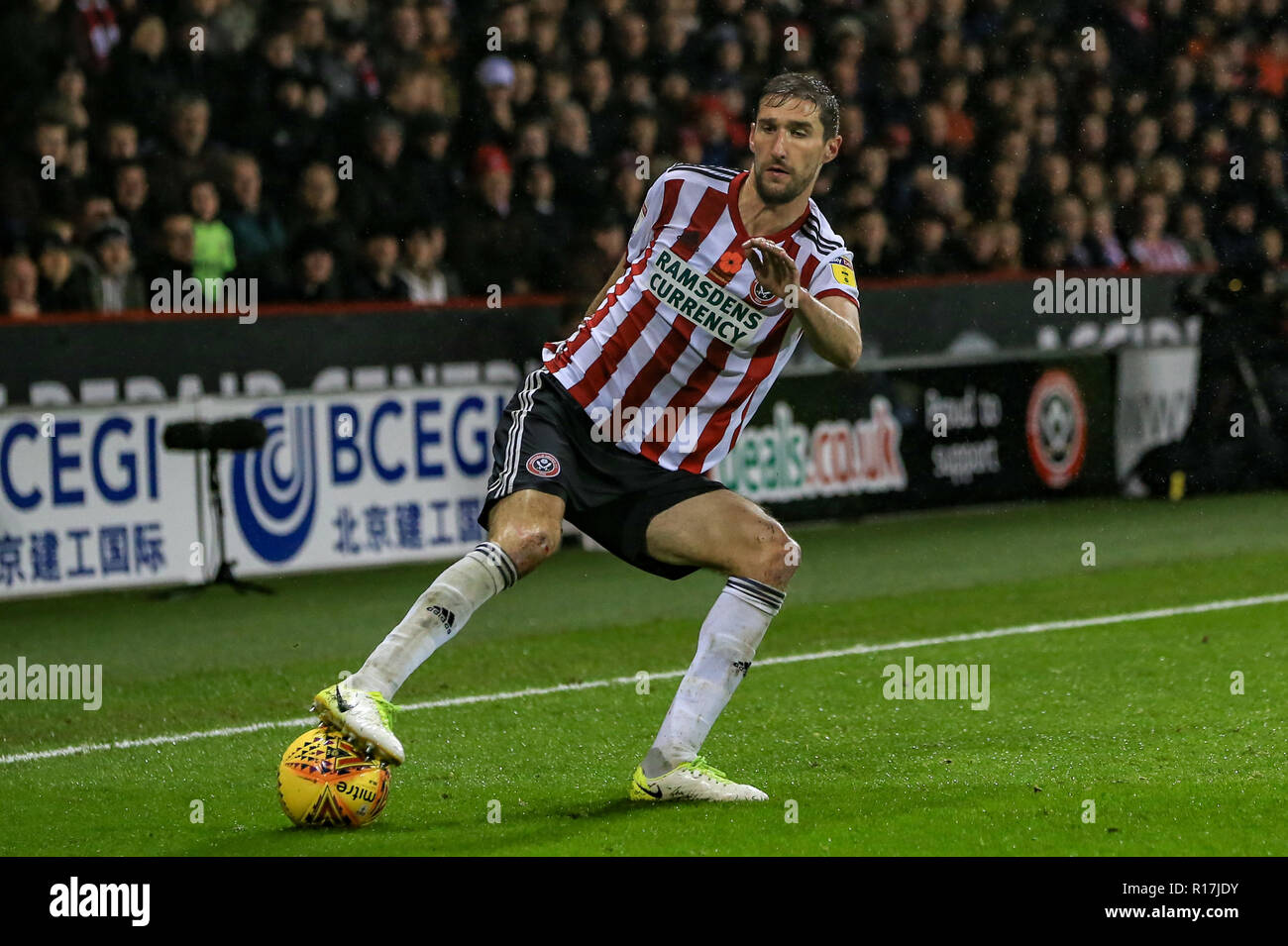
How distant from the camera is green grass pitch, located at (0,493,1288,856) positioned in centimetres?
518

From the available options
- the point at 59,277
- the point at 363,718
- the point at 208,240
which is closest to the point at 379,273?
the point at 208,240

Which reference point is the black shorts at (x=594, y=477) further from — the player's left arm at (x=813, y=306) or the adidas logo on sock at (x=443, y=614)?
the player's left arm at (x=813, y=306)

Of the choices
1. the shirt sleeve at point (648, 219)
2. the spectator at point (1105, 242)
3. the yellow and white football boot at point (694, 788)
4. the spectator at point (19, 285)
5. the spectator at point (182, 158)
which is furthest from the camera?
the spectator at point (1105, 242)

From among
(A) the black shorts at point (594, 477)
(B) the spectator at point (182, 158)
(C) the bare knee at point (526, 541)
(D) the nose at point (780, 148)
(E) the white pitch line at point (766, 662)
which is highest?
(B) the spectator at point (182, 158)

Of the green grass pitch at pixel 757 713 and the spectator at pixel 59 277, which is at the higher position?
the spectator at pixel 59 277

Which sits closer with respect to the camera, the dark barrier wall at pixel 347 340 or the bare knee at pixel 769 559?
the bare knee at pixel 769 559

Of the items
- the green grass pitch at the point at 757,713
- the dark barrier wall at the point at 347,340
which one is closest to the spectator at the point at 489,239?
the dark barrier wall at the point at 347,340

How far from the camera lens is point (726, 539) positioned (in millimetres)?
5629

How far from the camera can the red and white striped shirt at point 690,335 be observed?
18.9 feet

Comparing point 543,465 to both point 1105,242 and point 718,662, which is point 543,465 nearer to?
point 718,662

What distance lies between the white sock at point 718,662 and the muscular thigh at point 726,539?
0.17 ft

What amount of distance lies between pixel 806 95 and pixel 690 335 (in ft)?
2.47

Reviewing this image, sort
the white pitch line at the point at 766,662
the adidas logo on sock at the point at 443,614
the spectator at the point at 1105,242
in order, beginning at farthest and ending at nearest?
the spectator at the point at 1105,242, the white pitch line at the point at 766,662, the adidas logo on sock at the point at 443,614

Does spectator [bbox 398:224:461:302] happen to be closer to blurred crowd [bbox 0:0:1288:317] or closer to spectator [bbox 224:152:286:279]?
blurred crowd [bbox 0:0:1288:317]
